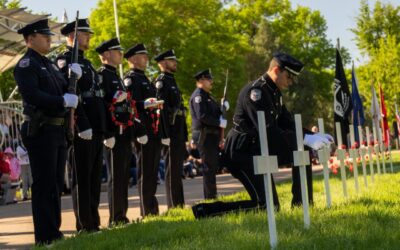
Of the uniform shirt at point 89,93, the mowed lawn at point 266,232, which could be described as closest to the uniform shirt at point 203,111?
the uniform shirt at point 89,93

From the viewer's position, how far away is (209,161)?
44.0 ft

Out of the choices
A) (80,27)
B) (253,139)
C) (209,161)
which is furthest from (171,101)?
(253,139)

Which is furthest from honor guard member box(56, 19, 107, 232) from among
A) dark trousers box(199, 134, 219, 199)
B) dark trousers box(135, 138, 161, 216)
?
dark trousers box(199, 134, 219, 199)

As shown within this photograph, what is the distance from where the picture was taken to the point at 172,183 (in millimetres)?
11961

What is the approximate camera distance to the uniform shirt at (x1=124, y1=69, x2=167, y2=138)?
10.7 meters

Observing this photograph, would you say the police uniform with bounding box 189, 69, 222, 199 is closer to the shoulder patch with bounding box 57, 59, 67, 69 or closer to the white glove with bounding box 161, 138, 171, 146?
the white glove with bounding box 161, 138, 171, 146

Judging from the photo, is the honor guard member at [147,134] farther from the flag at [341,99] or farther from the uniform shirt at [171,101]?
the flag at [341,99]

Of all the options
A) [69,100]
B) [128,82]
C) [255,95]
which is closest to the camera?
[69,100]

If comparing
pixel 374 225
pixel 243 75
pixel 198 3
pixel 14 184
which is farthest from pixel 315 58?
pixel 374 225

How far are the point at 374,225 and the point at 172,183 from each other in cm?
546

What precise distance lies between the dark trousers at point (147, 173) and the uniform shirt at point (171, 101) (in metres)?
0.77

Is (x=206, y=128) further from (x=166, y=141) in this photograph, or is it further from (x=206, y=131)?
(x=166, y=141)

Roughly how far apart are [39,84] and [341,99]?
6218mm

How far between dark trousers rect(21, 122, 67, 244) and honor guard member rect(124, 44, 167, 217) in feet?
9.18
